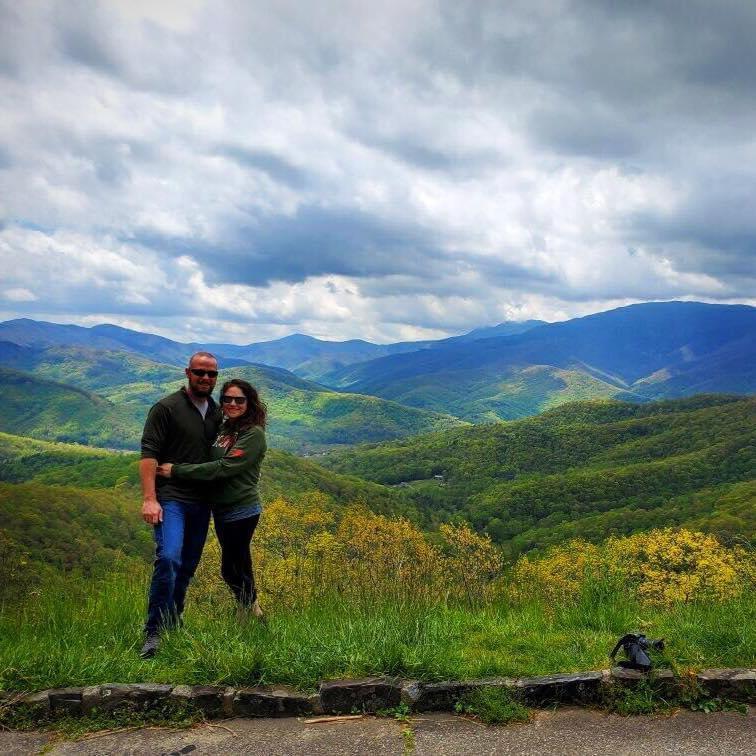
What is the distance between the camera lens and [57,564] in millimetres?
63812

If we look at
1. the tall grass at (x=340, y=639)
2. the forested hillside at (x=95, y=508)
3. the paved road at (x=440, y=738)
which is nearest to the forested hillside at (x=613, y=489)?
Result: the forested hillside at (x=95, y=508)

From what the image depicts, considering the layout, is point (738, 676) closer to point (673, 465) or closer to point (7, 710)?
point (7, 710)

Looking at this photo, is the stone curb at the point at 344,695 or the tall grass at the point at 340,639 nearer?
the stone curb at the point at 344,695

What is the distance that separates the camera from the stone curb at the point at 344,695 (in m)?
4.37

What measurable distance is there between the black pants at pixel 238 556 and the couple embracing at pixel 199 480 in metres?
0.01

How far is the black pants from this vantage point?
601cm

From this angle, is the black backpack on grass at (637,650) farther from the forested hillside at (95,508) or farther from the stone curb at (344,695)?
the forested hillside at (95,508)

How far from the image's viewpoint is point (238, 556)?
20.0ft

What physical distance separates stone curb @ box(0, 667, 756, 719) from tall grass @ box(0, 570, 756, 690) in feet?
0.57

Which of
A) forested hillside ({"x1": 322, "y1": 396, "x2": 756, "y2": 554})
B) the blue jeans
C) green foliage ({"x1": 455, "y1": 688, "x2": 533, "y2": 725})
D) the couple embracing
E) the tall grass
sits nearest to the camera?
green foliage ({"x1": 455, "y1": 688, "x2": 533, "y2": 725})

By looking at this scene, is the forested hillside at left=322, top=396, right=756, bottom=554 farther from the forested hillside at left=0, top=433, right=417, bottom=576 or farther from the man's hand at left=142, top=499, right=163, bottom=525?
the man's hand at left=142, top=499, right=163, bottom=525

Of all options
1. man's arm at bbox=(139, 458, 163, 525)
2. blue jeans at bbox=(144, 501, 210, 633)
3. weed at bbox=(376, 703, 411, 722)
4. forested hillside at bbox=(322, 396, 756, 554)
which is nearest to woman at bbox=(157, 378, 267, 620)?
man's arm at bbox=(139, 458, 163, 525)

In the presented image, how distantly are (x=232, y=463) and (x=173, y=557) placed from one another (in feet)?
3.66

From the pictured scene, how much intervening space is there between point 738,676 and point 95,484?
147211 mm
